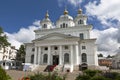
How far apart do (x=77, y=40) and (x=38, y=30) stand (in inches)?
624

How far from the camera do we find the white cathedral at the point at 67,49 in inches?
1516

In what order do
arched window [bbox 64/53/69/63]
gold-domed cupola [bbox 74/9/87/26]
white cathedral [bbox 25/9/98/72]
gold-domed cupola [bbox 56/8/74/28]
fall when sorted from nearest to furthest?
white cathedral [bbox 25/9/98/72], arched window [bbox 64/53/69/63], gold-domed cupola [bbox 74/9/87/26], gold-domed cupola [bbox 56/8/74/28]

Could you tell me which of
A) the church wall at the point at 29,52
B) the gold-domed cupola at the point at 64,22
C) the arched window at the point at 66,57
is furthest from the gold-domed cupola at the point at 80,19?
the church wall at the point at 29,52

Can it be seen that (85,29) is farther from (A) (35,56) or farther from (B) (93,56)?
(A) (35,56)

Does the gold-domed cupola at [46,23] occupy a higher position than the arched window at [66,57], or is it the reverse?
the gold-domed cupola at [46,23]

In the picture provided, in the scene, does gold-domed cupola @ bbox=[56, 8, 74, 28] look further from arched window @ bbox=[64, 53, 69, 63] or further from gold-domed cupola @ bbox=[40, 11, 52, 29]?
arched window @ bbox=[64, 53, 69, 63]

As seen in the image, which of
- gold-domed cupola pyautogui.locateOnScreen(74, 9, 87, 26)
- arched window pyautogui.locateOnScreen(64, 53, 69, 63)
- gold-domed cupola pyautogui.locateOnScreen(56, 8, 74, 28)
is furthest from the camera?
gold-domed cupola pyautogui.locateOnScreen(56, 8, 74, 28)

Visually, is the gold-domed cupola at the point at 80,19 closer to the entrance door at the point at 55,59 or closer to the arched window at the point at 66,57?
the arched window at the point at 66,57

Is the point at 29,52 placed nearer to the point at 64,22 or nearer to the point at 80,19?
the point at 64,22

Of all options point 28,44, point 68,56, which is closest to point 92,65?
point 68,56

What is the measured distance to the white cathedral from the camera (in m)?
38.5

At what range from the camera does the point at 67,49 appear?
3997 centimetres

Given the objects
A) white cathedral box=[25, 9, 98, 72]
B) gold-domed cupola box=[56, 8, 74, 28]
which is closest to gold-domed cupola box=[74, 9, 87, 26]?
white cathedral box=[25, 9, 98, 72]

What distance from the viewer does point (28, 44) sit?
45.4 meters
